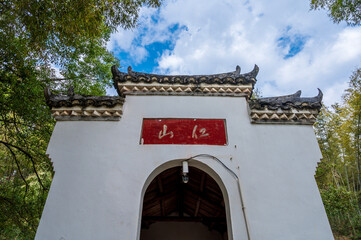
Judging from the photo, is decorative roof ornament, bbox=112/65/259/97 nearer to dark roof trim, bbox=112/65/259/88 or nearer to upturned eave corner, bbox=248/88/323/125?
dark roof trim, bbox=112/65/259/88

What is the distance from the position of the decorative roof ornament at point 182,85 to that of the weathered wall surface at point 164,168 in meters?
0.25

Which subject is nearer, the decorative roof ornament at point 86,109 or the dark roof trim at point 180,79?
the decorative roof ornament at point 86,109

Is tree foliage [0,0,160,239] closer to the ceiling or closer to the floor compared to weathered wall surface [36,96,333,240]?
closer to the ceiling

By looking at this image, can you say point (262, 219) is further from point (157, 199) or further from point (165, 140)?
point (157, 199)

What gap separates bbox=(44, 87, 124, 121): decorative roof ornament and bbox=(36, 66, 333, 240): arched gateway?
0.02 m

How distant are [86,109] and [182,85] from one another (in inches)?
77.6

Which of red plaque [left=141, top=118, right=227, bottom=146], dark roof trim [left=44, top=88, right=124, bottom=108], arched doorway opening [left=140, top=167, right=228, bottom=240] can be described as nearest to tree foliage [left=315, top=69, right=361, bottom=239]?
arched doorway opening [left=140, top=167, right=228, bottom=240]

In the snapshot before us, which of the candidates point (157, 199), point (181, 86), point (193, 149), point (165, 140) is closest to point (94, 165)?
point (165, 140)

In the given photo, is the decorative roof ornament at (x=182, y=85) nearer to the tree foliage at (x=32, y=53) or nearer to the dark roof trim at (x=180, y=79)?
the dark roof trim at (x=180, y=79)

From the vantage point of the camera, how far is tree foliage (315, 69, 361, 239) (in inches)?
401

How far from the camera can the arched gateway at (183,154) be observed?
3287 millimetres

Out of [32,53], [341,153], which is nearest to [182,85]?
[32,53]

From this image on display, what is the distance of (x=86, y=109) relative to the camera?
13.7 feet

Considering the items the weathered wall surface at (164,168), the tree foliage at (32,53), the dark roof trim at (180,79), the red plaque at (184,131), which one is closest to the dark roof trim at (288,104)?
the weathered wall surface at (164,168)
